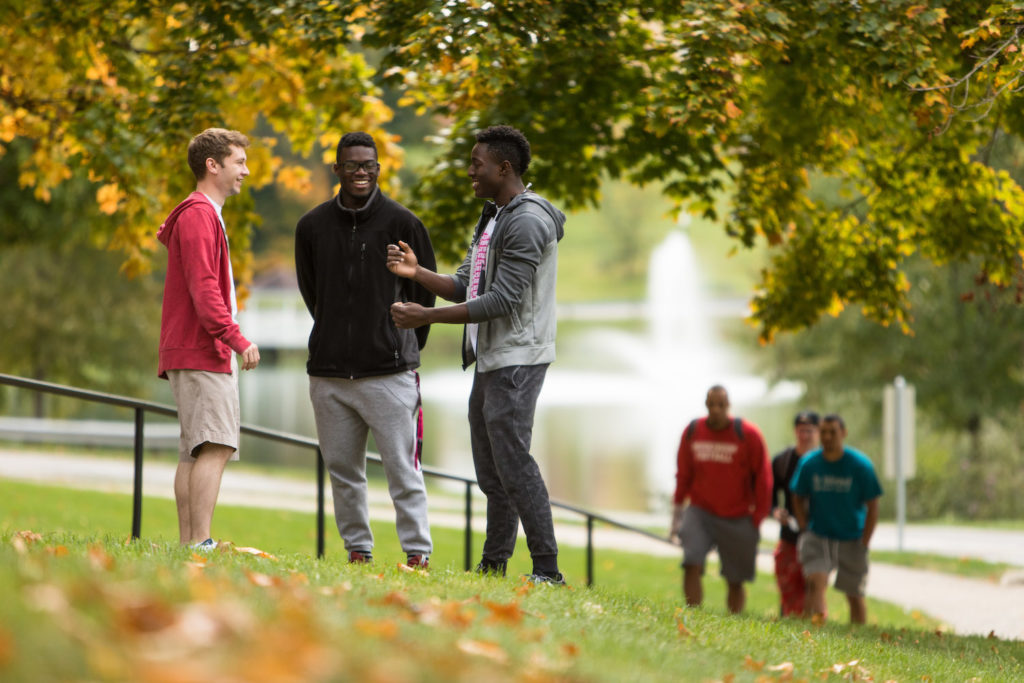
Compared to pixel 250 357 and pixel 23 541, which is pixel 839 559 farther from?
pixel 23 541

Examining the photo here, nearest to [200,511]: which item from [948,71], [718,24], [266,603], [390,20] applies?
[266,603]

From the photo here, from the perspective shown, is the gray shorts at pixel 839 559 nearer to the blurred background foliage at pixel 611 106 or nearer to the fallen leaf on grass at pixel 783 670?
the blurred background foliage at pixel 611 106

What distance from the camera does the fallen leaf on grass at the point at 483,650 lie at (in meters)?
3.26

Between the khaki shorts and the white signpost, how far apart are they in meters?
12.5

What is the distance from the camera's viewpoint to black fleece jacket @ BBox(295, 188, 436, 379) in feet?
18.2

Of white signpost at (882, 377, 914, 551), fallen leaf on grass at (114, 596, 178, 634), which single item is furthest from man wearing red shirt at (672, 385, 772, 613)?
white signpost at (882, 377, 914, 551)

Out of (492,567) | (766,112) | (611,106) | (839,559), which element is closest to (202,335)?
(492,567)

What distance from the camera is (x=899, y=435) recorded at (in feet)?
53.2

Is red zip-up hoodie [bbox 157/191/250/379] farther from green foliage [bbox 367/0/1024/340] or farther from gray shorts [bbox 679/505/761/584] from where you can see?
gray shorts [bbox 679/505/761/584]

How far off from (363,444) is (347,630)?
261 cm

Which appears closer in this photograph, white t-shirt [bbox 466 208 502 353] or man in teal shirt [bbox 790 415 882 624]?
white t-shirt [bbox 466 208 502 353]

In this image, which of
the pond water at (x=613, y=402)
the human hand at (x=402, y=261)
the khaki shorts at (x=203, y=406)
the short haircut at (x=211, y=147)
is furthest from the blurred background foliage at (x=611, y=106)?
the pond water at (x=613, y=402)

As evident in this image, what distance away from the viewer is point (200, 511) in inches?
211

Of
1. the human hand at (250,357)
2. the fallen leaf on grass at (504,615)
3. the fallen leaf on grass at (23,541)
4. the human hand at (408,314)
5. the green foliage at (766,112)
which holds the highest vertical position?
the green foliage at (766,112)
